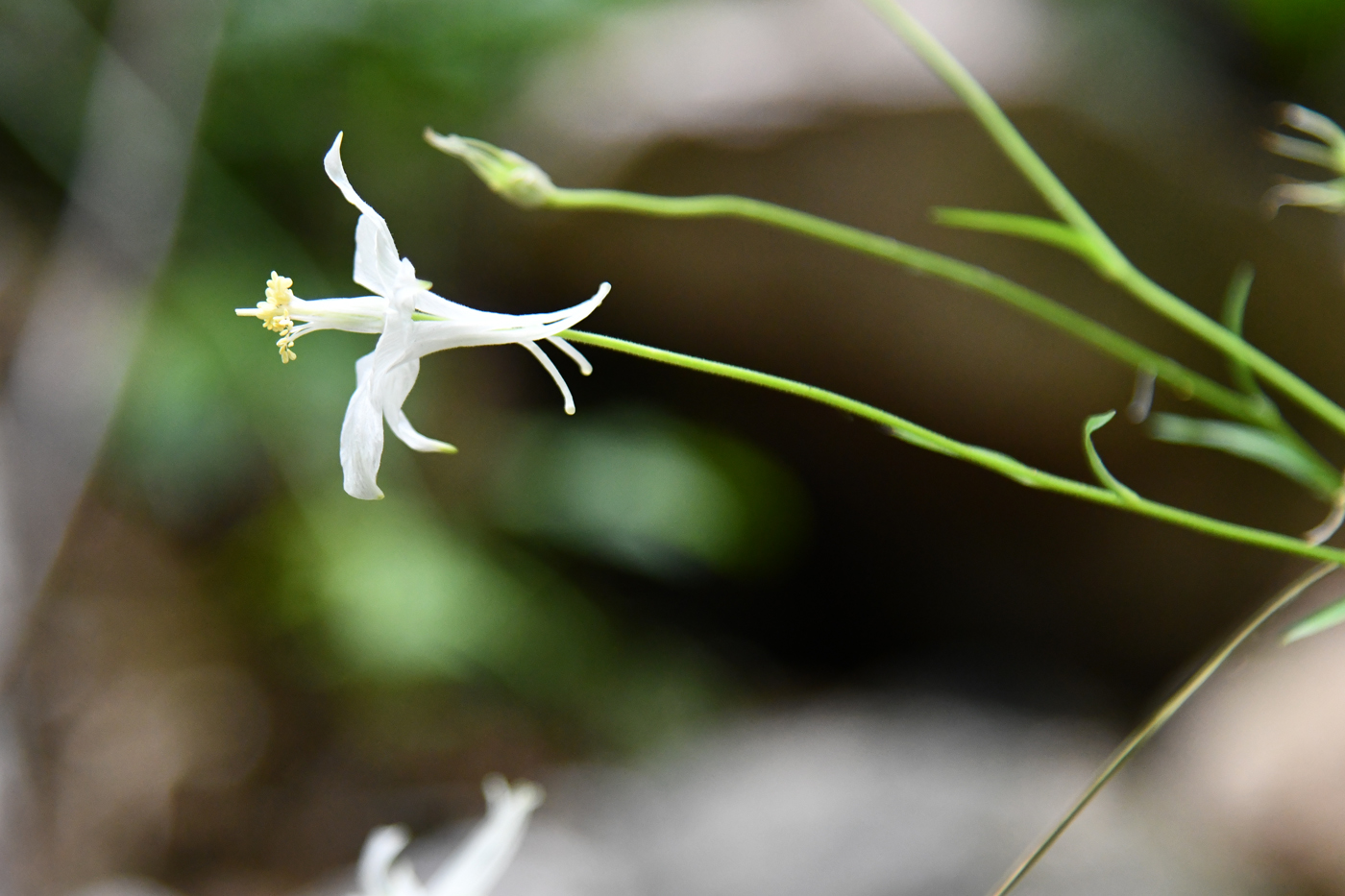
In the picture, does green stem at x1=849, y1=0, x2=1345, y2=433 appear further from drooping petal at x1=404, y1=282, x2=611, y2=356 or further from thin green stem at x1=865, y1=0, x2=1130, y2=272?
drooping petal at x1=404, y1=282, x2=611, y2=356

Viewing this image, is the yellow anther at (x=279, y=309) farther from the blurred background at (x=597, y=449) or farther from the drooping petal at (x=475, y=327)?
the blurred background at (x=597, y=449)

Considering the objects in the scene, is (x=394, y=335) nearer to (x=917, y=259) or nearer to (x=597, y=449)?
(x=917, y=259)

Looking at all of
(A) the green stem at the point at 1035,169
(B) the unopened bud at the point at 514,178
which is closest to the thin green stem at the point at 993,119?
(A) the green stem at the point at 1035,169

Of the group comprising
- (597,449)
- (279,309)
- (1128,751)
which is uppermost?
(597,449)

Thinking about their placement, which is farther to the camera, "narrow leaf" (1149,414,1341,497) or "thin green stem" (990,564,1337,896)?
"narrow leaf" (1149,414,1341,497)

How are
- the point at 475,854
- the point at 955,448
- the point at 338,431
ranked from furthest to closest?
1. the point at 338,431
2. the point at 475,854
3. the point at 955,448

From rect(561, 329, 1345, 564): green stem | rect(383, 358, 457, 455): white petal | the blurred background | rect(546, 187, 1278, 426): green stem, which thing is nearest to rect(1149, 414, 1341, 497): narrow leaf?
rect(546, 187, 1278, 426): green stem

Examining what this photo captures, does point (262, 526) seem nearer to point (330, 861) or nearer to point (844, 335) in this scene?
point (330, 861)

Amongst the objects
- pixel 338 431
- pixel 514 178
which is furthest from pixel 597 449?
pixel 514 178
